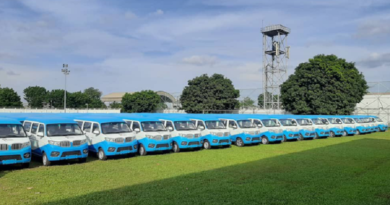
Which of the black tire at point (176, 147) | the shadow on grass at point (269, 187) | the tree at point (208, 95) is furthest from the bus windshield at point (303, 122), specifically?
the tree at point (208, 95)

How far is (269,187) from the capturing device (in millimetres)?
8672

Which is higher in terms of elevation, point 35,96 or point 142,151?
point 35,96

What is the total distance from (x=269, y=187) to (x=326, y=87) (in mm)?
32473

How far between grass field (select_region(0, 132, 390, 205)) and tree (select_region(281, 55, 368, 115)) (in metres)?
24.9

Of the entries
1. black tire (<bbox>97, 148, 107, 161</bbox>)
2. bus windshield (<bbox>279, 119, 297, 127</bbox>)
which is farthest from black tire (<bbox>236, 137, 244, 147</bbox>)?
black tire (<bbox>97, 148, 107, 161</bbox>)

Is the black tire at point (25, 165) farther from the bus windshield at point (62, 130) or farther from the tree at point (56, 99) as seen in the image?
the tree at point (56, 99)

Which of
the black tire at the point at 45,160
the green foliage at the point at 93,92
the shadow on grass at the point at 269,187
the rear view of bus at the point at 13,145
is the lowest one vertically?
the shadow on grass at the point at 269,187

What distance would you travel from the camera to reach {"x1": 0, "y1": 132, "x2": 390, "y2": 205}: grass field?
24.7 feet

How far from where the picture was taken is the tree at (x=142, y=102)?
56.0m

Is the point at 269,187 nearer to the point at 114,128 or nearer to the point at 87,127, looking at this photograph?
the point at 114,128

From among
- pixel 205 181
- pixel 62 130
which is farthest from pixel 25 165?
pixel 205 181

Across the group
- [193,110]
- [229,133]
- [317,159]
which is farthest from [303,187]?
[193,110]

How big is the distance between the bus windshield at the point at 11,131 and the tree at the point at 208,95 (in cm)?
3531

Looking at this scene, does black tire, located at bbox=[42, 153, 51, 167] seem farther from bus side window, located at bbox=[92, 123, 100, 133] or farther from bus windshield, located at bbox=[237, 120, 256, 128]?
bus windshield, located at bbox=[237, 120, 256, 128]
